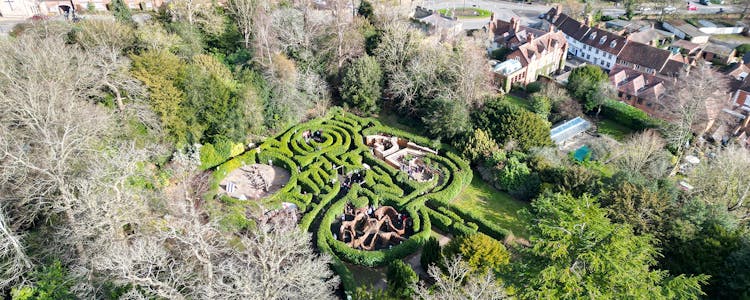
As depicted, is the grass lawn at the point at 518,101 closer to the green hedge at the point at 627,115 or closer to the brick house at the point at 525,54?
the brick house at the point at 525,54

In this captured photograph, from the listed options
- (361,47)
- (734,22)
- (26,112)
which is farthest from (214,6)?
(734,22)

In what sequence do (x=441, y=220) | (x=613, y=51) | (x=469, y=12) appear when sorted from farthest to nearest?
(x=469, y=12) < (x=613, y=51) < (x=441, y=220)

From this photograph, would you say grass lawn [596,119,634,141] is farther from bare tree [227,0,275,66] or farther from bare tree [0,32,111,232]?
bare tree [0,32,111,232]

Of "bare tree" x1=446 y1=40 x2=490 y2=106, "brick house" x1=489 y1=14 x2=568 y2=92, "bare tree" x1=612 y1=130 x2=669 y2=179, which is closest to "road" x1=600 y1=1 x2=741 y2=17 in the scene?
"brick house" x1=489 y1=14 x2=568 y2=92

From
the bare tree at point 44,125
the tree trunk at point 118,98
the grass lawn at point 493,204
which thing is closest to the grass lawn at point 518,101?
the grass lawn at point 493,204

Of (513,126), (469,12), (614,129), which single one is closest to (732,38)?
(469,12)

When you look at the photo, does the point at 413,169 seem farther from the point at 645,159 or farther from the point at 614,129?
the point at 614,129

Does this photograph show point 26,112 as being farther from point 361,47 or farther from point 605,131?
point 605,131
